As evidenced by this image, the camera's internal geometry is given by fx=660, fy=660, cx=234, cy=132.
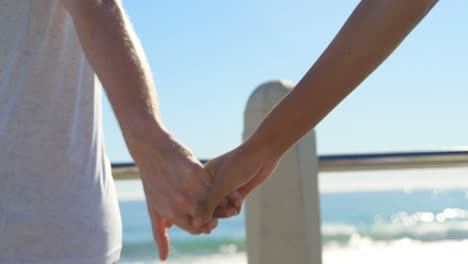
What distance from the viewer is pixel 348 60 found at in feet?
3.85

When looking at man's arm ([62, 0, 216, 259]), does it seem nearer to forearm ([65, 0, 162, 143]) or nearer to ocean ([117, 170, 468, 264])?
forearm ([65, 0, 162, 143])

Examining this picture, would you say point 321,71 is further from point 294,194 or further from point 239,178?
point 294,194

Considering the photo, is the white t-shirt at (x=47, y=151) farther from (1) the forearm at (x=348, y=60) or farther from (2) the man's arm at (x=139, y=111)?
(1) the forearm at (x=348, y=60)

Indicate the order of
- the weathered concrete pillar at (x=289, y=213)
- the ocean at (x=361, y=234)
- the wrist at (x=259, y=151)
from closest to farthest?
the wrist at (x=259, y=151)
the weathered concrete pillar at (x=289, y=213)
the ocean at (x=361, y=234)

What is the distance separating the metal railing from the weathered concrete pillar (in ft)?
0.25

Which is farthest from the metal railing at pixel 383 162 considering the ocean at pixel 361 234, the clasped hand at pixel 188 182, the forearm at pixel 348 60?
the ocean at pixel 361 234

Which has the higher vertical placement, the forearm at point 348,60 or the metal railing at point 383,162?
the forearm at point 348,60

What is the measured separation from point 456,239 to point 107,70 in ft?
46.9

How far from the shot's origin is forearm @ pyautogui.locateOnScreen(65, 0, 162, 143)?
1.20 metres

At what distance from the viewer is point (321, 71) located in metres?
1.19

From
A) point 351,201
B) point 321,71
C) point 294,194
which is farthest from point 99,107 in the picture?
point 351,201

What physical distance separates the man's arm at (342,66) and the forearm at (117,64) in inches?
8.9

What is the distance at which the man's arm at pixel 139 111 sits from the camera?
121cm

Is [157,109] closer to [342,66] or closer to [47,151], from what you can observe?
[47,151]
